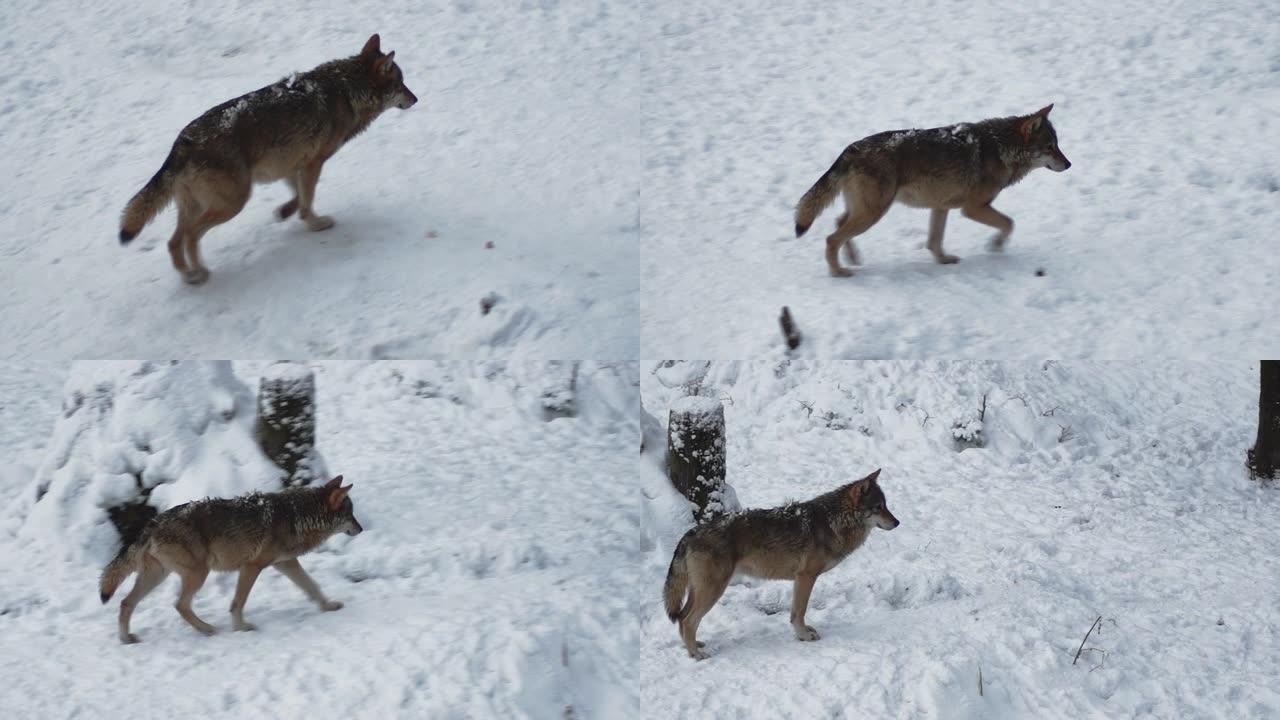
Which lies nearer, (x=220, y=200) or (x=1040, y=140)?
(x=220, y=200)

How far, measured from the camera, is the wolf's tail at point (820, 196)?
334 inches

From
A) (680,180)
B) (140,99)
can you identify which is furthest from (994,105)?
(140,99)

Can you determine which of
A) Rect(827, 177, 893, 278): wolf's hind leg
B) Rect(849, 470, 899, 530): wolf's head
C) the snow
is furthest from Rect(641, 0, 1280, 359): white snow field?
Rect(849, 470, 899, 530): wolf's head

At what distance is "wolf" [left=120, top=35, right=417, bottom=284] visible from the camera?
7.91 metres

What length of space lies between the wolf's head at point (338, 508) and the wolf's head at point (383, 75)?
3.53 m

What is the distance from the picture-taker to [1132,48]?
12359 mm

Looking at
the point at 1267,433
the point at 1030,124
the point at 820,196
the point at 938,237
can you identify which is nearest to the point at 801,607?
the point at 820,196

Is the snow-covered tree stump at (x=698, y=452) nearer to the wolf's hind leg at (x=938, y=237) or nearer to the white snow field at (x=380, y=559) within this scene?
the white snow field at (x=380, y=559)

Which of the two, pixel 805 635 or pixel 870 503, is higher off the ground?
pixel 870 503

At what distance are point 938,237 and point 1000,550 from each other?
286cm

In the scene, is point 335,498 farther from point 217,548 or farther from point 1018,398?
point 1018,398

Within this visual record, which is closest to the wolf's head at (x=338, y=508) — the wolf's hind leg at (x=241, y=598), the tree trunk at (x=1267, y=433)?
the wolf's hind leg at (x=241, y=598)

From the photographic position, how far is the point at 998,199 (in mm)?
10031

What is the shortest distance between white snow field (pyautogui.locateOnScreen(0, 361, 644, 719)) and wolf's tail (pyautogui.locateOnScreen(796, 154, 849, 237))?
3054 mm
